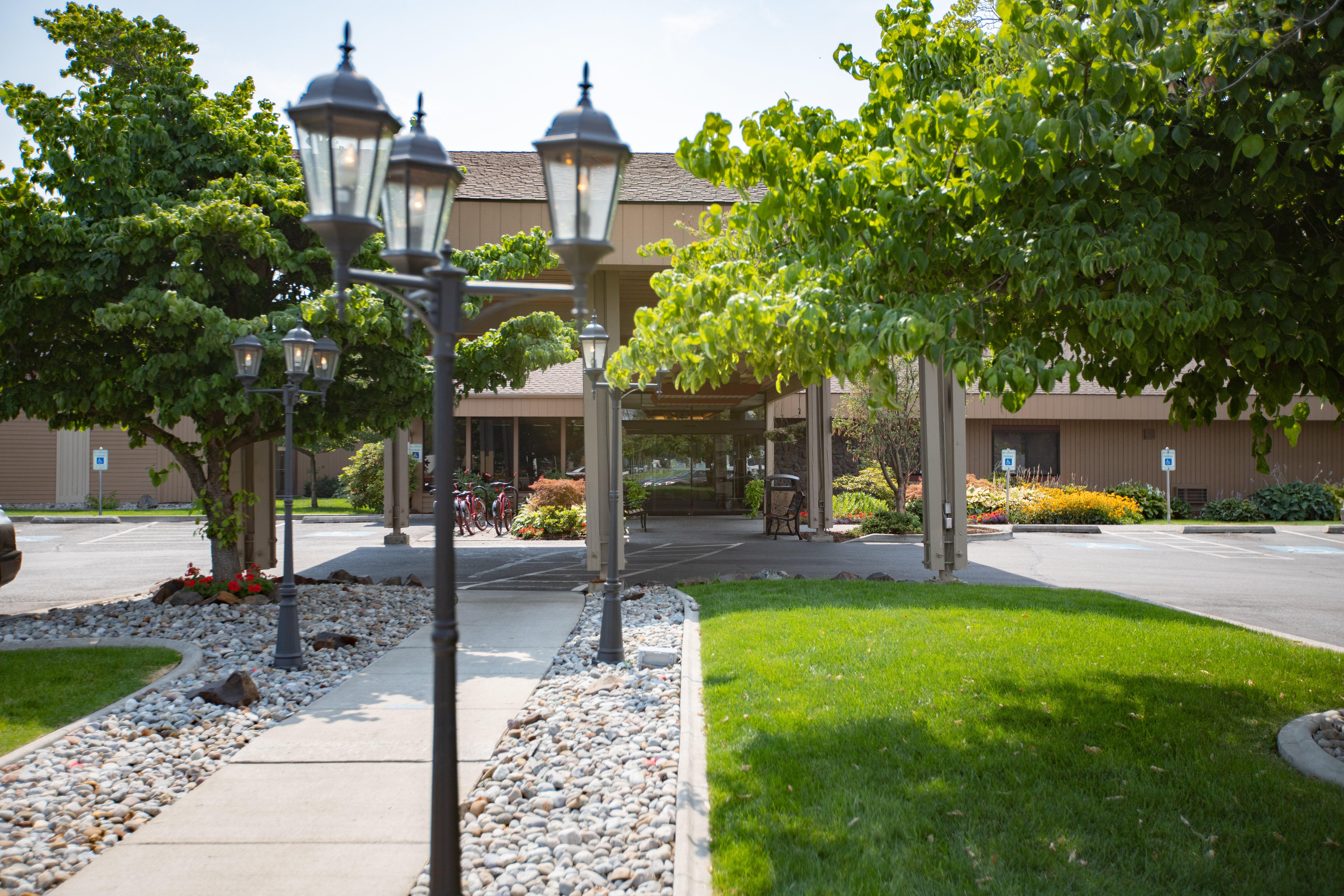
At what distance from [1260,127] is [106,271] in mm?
8903

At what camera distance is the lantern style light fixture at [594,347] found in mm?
7566

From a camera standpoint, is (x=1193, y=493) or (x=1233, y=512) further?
(x=1193, y=493)

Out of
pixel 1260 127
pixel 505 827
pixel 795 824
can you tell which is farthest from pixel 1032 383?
pixel 505 827

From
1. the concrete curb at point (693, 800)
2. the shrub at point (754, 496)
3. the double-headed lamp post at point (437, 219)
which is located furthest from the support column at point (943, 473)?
the shrub at point (754, 496)

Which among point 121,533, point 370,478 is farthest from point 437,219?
point 370,478

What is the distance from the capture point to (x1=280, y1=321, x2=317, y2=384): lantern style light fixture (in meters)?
7.02

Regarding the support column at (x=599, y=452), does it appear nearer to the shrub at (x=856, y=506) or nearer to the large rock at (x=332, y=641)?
the large rock at (x=332, y=641)

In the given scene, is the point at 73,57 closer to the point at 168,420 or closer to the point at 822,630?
the point at 168,420

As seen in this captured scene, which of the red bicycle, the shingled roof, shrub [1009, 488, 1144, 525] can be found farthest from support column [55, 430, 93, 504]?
shrub [1009, 488, 1144, 525]

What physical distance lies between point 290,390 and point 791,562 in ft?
28.9

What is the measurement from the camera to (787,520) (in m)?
18.8

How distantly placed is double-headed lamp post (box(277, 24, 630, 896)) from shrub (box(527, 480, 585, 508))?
16.1 metres

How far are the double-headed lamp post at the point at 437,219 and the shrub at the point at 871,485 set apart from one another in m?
20.2

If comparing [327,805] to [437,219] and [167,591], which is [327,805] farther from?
[167,591]
